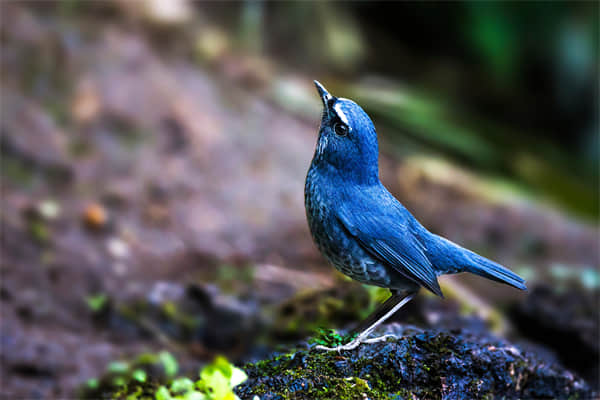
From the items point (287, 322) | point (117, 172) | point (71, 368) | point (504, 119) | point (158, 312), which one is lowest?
point (287, 322)

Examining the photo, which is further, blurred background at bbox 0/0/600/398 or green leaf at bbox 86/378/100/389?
blurred background at bbox 0/0/600/398

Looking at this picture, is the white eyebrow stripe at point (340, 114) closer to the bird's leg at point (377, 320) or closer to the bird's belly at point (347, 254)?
the bird's belly at point (347, 254)

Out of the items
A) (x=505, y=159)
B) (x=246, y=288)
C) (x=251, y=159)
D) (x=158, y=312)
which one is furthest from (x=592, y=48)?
(x=158, y=312)

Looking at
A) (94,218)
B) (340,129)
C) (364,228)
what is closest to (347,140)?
(340,129)

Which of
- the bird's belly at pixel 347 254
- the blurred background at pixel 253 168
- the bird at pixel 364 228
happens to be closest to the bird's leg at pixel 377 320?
the bird at pixel 364 228

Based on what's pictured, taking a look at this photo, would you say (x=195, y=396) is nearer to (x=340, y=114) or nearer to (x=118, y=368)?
(x=340, y=114)

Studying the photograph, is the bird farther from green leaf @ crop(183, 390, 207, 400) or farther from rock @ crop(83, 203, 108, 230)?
rock @ crop(83, 203, 108, 230)

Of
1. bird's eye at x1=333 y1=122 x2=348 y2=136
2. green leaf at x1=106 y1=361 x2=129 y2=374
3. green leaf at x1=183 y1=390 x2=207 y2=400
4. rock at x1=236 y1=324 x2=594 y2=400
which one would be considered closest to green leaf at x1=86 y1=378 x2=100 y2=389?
green leaf at x1=106 y1=361 x2=129 y2=374

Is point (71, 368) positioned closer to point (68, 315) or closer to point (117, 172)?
point (68, 315)
